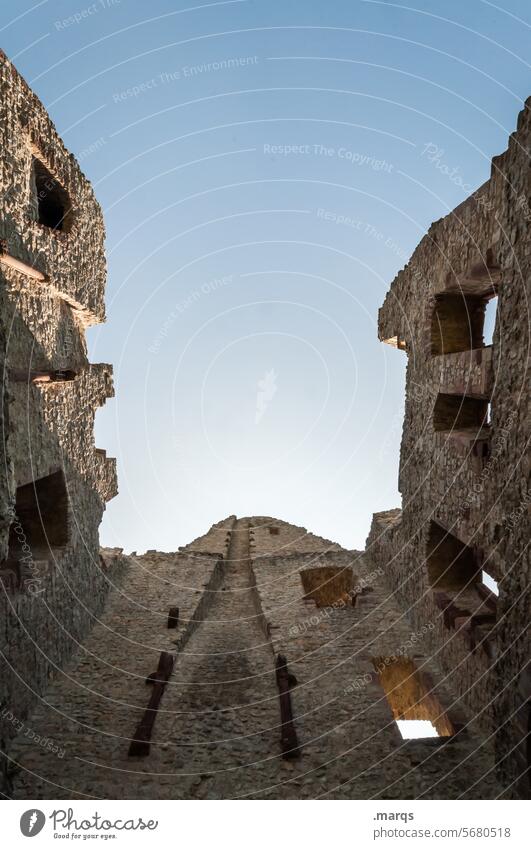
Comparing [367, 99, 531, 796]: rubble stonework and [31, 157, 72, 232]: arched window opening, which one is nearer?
[367, 99, 531, 796]: rubble stonework

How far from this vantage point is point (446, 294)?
31.9 feet

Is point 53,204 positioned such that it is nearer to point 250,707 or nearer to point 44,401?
point 44,401

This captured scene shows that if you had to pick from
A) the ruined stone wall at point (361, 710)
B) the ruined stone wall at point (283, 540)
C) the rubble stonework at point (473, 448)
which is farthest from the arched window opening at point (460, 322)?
the ruined stone wall at point (283, 540)

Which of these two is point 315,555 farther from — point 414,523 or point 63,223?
point 63,223

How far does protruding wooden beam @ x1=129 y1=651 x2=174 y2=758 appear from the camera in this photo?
23.4ft

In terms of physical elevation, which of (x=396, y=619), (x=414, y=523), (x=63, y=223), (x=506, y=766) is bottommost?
(x=506, y=766)

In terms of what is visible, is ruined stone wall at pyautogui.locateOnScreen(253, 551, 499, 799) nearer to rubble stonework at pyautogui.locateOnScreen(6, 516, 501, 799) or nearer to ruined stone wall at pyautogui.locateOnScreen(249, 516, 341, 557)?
rubble stonework at pyautogui.locateOnScreen(6, 516, 501, 799)

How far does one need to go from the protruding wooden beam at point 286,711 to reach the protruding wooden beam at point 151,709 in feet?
6.22

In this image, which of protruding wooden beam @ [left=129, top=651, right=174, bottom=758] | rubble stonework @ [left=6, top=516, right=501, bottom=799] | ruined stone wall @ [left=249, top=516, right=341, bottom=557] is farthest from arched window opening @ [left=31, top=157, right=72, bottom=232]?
ruined stone wall @ [left=249, top=516, right=341, bottom=557]

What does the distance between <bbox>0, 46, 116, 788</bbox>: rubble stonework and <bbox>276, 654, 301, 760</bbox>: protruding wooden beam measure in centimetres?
373

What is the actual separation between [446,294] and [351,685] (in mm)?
7127

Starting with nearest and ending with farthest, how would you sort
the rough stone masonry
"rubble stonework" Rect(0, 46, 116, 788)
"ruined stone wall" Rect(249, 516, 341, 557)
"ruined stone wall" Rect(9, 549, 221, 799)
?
the rough stone masonry, "ruined stone wall" Rect(9, 549, 221, 799), "rubble stonework" Rect(0, 46, 116, 788), "ruined stone wall" Rect(249, 516, 341, 557)

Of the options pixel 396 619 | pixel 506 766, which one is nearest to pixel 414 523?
pixel 396 619

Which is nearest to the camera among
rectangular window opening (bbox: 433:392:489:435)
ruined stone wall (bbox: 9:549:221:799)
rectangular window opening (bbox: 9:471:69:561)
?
ruined stone wall (bbox: 9:549:221:799)
